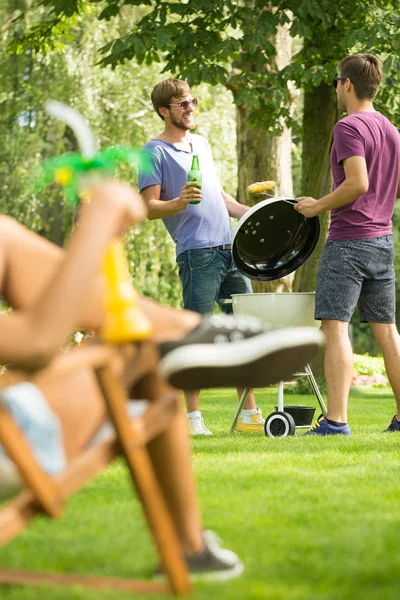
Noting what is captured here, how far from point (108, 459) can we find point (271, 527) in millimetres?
1218

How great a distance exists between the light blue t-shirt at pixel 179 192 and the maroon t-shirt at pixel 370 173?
29.5 inches

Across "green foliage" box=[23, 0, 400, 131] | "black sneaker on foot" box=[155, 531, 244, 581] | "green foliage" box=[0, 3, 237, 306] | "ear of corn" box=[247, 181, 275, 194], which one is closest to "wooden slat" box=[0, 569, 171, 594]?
"black sneaker on foot" box=[155, 531, 244, 581]

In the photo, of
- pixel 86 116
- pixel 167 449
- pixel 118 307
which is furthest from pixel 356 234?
pixel 86 116

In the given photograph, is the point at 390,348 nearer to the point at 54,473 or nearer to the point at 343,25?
the point at 54,473

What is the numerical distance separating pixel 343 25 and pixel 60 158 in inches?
345

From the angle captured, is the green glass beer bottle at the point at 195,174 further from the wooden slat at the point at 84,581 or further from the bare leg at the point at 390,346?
the wooden slat at the point at 84,581

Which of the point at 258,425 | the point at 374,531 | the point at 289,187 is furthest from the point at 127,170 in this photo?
the point at 374,531

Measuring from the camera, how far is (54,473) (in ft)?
7.38

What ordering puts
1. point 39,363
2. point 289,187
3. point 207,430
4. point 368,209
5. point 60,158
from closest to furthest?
point 39,363 < point 60,158 < point 368,209 < point 207,430 < point 289,187

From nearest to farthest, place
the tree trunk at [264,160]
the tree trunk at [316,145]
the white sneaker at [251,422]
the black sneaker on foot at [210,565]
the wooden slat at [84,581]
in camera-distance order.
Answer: the wooden slat at [84,581]
the black sneaker on foot at [210,565]
the white sneaker at [251,422]
the tree trunk at [316,145]
the tree trunk at [264,160]

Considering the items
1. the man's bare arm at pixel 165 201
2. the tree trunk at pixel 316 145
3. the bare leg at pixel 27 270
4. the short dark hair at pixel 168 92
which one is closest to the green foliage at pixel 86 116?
the tree trunk at pixel 316 145

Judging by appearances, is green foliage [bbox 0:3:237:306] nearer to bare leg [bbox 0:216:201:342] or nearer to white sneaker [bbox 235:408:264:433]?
white sneaker [bbox 235:408:264:433]

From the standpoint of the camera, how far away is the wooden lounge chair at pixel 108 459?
1.99 meters

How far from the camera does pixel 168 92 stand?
6160 mm
